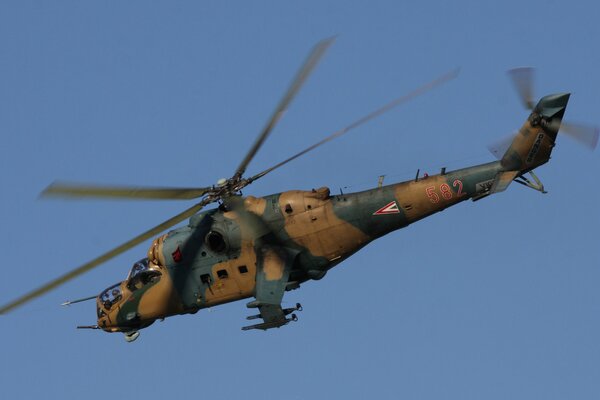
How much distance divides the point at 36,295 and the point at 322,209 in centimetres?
891

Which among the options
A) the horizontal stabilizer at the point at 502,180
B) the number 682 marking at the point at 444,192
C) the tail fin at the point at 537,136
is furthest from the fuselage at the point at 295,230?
the tail fin at the point at 537,136

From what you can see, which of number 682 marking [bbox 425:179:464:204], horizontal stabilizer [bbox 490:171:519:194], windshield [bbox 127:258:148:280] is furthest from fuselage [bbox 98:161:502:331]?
windshield [bbox 127:258:148:280]

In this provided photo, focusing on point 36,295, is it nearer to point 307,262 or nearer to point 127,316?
point 127,316

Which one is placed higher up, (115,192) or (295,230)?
(115,192)

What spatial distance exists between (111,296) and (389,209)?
33.5 ft

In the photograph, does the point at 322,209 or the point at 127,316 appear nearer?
the point at 322,209

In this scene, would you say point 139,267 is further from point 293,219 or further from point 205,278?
point 293,219

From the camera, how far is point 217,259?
43750 millimetres

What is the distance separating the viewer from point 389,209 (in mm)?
42500

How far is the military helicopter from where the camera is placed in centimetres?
4175

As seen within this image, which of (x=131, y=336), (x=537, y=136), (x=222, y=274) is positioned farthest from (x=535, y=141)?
(x=131, y=336)

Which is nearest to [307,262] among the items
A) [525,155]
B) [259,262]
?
[259,262]

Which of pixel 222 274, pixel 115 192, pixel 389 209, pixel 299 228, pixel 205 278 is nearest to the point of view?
pixel 115 192

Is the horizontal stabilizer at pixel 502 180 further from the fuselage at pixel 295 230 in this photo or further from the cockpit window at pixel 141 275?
the cockpit window at pixel 141 275
